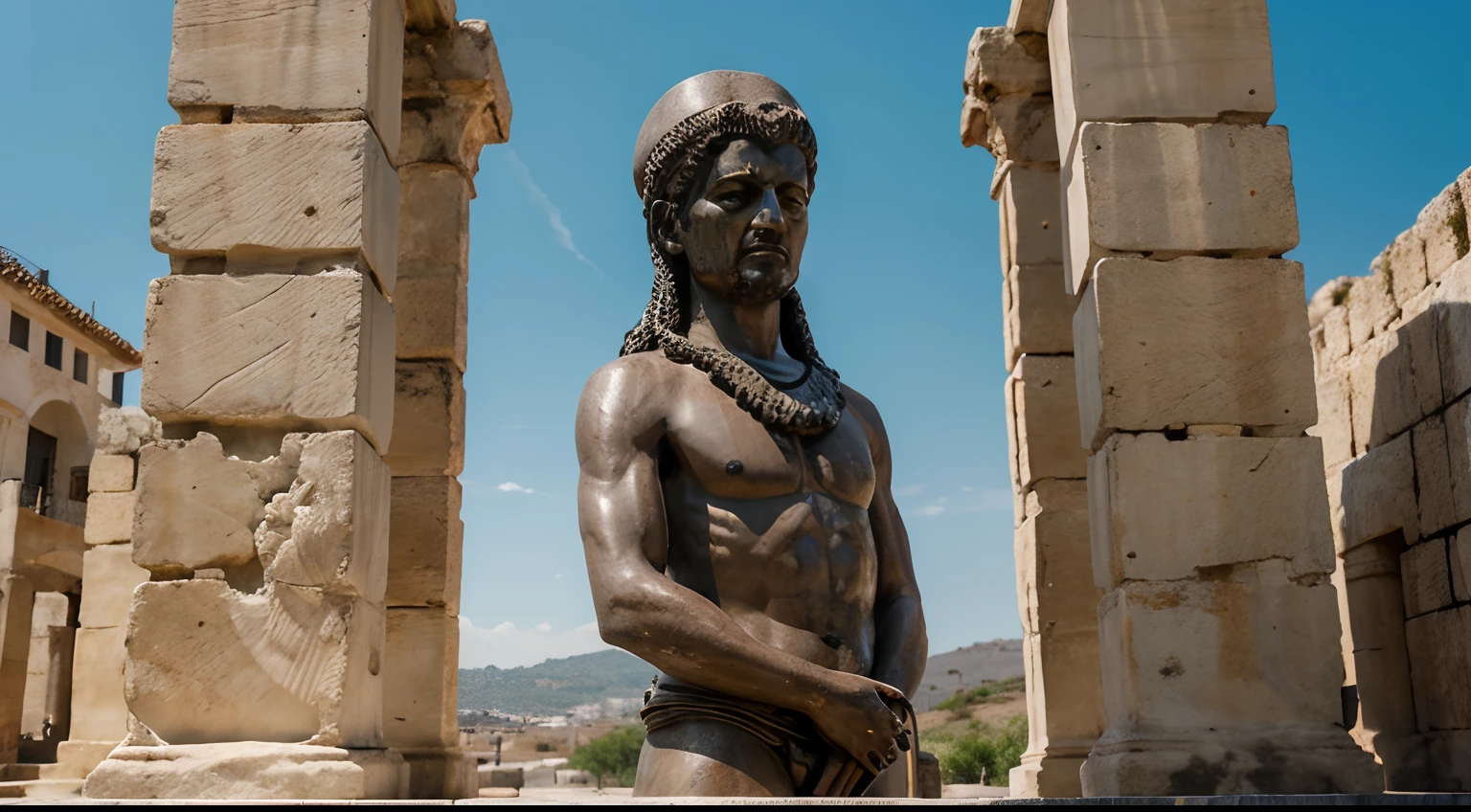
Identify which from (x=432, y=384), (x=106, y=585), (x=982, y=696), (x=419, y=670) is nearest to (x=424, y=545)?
(x=419, y=670)

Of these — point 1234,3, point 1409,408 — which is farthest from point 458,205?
point 1409,408

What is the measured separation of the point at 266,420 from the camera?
514cm

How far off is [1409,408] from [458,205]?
5128 mm

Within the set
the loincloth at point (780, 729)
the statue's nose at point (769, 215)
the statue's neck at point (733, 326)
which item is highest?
the statue's nose at point (769, 215)

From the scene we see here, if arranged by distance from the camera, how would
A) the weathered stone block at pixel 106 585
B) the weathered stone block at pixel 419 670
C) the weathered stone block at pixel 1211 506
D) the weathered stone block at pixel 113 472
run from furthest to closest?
the weathered stone block at pixel 113 472, the weathered stone block at pixel 106 585, the weathered stone block at pixel 419 670, the weathered stone block at pixel 1211 506

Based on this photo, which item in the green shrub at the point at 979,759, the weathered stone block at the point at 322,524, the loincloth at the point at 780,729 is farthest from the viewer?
the green shrub at the point at 979,759

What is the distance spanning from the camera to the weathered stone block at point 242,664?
4.80 m

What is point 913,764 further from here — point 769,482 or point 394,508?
point 394,508

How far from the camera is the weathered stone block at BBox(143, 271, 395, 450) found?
512 centimetres

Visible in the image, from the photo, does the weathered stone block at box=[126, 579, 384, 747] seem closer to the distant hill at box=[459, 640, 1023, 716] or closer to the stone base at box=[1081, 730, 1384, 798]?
the stone base at box=[1081, 730, 1384, 798]

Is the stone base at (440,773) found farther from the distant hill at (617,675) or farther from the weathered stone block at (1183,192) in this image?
the distant hill at (617,675)

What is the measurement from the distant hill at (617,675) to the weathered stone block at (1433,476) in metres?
35.3

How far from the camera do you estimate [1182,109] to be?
588 cm

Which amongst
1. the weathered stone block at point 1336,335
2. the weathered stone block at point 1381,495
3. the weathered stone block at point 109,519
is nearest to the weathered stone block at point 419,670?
the weathered stone block at point 1381,495
